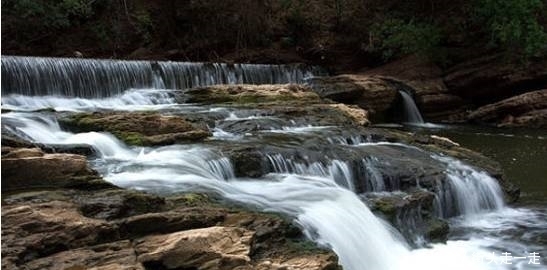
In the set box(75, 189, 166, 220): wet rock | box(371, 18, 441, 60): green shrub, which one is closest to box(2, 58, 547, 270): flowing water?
box(75, 189, 166, 220): wet rock

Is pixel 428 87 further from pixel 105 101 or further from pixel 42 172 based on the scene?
pixel 42 172

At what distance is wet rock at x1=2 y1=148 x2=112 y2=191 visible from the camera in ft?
18.5

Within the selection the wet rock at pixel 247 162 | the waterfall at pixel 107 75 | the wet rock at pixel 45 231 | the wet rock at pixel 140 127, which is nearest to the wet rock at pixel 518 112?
the waterfall at pixel 107 75

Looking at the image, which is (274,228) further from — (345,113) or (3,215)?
(345,113)

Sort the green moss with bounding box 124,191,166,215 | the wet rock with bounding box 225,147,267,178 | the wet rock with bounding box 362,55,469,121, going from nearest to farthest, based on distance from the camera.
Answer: the green moss with bounding box 124,191,166,215
the wet rock with bounding box 225,147,267,178
the wet rock with bounding box 362,55,469,121

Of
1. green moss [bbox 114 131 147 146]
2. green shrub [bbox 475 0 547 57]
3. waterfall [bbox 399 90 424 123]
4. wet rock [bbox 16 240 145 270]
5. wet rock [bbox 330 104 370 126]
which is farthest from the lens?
green shrub [bbox 475 0 547 57]

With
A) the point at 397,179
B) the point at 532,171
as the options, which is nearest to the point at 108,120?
the point at 397,179

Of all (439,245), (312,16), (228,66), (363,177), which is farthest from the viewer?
(312,16)

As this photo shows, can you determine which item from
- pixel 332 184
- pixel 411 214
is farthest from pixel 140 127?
pixel 411 214

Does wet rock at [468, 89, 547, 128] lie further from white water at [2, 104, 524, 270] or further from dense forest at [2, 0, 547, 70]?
white water at [2, 104, 524, 270]

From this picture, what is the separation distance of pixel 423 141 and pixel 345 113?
2.47m

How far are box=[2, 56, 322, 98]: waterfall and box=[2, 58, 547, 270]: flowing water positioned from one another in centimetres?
544

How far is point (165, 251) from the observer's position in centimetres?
464

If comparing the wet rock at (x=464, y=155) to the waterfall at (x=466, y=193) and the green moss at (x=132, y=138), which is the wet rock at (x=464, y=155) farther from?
the green moss at (x=132, y=138)
